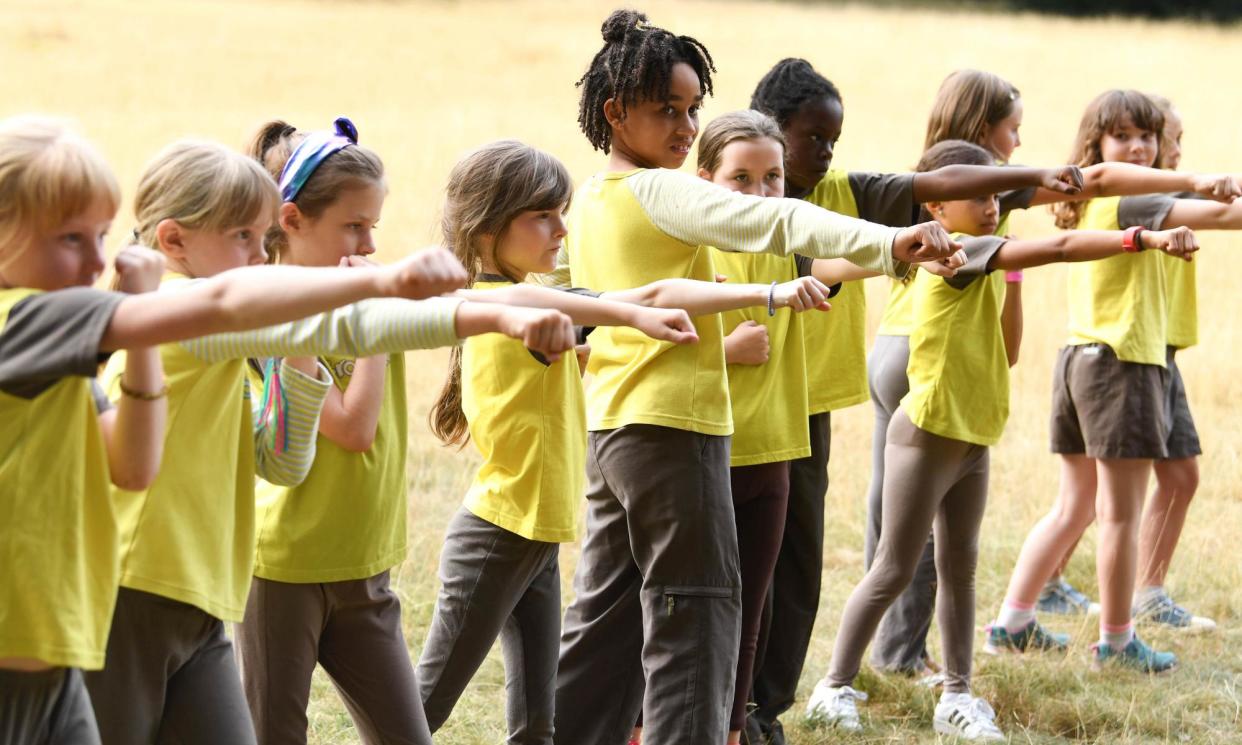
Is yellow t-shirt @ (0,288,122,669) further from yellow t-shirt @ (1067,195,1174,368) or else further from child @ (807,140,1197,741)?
yellow t-shirt @ (1067,195,1174,368)

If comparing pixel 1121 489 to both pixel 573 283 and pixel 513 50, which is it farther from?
pixel 513 50

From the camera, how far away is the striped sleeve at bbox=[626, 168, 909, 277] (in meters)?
2.92

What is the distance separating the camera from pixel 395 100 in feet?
67.4

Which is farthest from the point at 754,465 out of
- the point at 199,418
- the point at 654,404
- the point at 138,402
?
the point at 138,402

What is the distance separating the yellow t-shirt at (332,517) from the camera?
118 inches

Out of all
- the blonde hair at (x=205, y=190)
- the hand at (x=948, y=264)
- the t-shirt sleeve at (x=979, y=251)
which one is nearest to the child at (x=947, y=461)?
the t-shirt sleeve at (x=979, y=251)

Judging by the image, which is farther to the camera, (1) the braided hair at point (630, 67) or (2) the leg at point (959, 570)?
(2) the leg at point (959, 570)

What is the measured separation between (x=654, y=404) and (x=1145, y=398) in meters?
2.36

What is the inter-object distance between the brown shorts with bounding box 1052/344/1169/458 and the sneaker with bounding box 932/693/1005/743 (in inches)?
40.8

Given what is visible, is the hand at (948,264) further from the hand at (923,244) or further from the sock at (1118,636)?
the sock at (1118,636)

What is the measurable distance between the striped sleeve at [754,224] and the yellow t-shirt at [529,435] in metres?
0.42

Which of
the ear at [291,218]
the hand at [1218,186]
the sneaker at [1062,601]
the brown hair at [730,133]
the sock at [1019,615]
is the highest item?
the brown hair at [730,133]

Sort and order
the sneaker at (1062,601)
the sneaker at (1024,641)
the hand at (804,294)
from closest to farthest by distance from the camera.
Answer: the hand at (804,294) < the sneaker at (1024,641) < the sneaker at (1062,601)

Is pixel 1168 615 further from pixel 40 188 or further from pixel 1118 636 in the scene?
pixel 40 188
